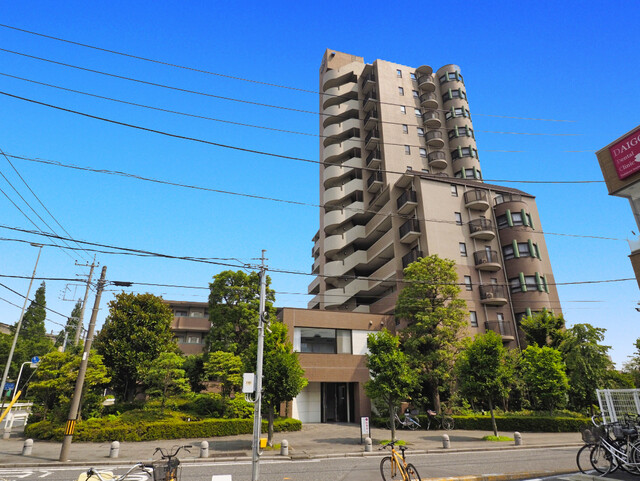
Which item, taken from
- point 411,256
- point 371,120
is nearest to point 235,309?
point 411,256

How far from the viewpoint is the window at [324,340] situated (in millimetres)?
29730

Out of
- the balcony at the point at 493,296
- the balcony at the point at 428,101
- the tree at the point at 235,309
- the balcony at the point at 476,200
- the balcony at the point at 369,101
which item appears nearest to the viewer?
the tree at the point at 235,309

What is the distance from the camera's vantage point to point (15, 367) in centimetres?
5091

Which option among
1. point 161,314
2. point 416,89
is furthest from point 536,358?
point 416,89

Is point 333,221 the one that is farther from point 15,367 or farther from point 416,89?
point 15,367

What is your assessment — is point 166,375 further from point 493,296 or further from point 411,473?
point 493,296

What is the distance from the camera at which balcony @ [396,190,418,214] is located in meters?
36.4

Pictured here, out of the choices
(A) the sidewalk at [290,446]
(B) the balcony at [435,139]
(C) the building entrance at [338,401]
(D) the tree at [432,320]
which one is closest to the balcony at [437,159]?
(B) the balcony at [435,139]

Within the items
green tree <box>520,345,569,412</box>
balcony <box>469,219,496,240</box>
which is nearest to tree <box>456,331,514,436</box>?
green tree <box>520,345,569,412</box>

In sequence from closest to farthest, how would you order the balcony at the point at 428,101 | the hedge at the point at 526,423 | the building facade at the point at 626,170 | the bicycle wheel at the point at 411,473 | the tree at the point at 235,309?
the bicycle wheel at the point at 411,473, the building facade at the point at 626,170, the hedge at the point at 526,423, the tree at the point at 235,309, the balcony at the point at 428,101

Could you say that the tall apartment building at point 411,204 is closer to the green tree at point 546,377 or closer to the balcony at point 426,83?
the balcony at point 426,83

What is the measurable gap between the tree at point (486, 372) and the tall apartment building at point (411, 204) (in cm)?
773

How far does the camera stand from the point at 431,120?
48469 millimetres

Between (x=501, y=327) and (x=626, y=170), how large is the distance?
22812mm
